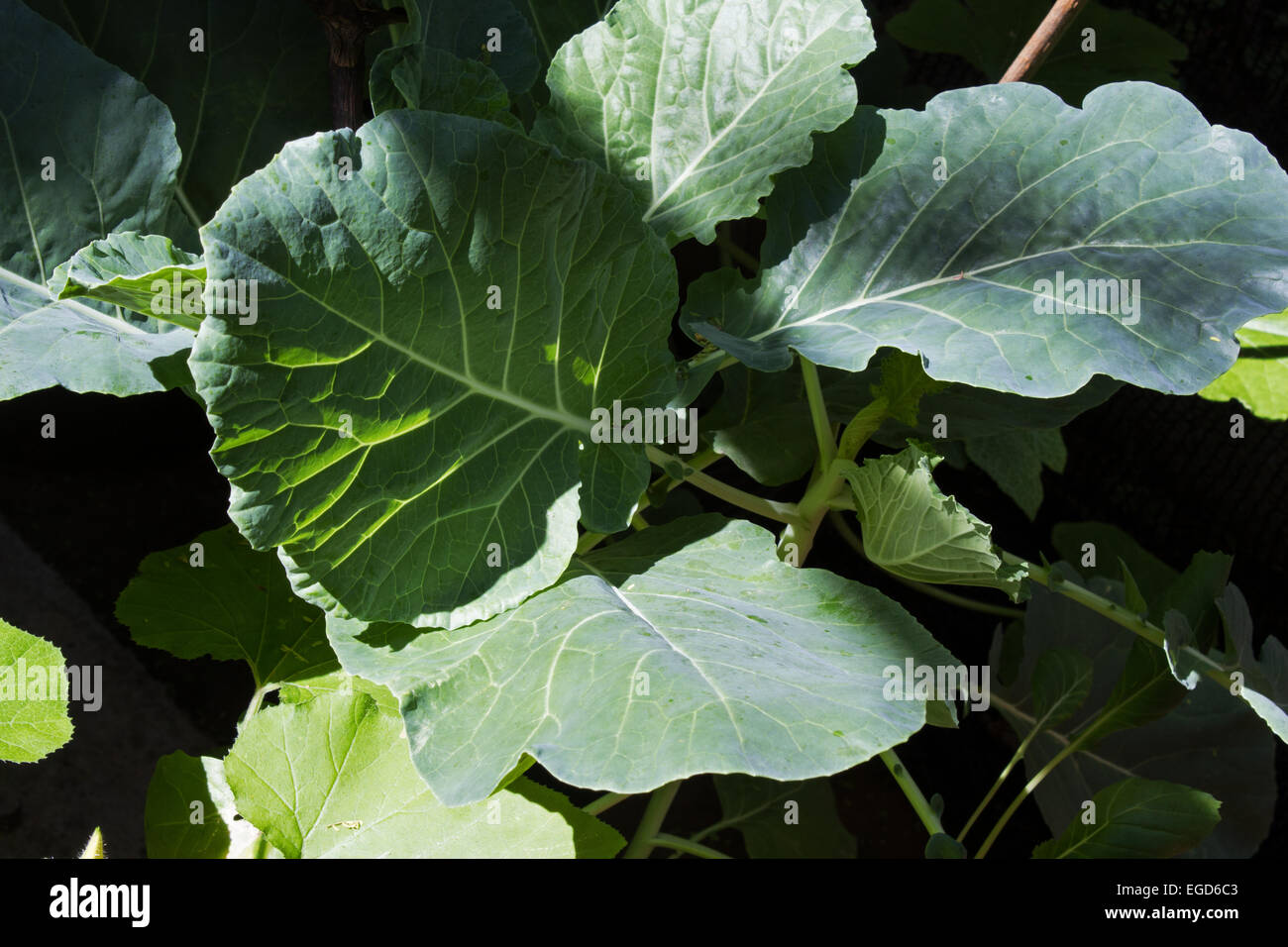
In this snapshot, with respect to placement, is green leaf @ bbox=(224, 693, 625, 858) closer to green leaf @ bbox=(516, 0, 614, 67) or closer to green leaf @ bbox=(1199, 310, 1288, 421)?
green leaf @ bbox=(516, 0, 614, 67)

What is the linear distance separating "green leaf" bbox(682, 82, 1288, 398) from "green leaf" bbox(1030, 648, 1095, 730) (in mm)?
403

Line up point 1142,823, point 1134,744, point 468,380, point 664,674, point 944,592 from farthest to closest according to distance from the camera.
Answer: point 944,592, point 1134,744, point 1142,823, point 468,380, point 664,674

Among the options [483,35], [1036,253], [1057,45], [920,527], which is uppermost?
[1057,45]

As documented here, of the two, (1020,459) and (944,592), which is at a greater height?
(1020,459)

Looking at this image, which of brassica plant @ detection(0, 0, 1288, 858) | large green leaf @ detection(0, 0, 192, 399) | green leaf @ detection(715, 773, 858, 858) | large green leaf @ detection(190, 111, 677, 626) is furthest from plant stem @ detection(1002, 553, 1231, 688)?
large green leaf @ detection(0, 0, 192, 399)

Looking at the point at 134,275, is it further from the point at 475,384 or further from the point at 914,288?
the point at 914,288

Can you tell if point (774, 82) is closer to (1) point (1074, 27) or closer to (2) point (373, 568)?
(2) point (373, 568)

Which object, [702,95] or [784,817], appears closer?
[702,95]

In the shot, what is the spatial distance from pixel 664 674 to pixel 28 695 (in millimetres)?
484

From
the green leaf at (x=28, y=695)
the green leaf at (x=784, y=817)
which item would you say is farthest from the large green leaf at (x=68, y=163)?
the green leaf at (x=784, y=817)

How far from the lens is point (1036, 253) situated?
84 cm

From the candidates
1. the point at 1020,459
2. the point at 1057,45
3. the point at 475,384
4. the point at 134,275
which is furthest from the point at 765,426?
the point at 1057,45

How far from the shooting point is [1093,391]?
0.94 m

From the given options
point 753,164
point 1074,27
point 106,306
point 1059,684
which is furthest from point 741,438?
point 1074,27
